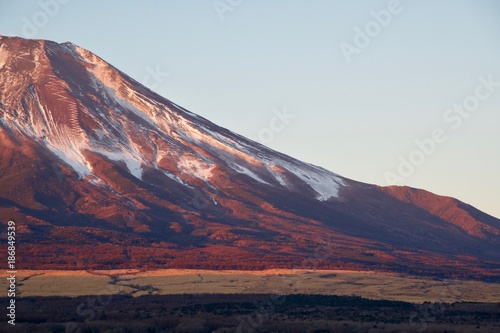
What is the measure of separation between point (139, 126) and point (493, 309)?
4869 inches

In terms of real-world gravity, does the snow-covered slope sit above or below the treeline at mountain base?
above

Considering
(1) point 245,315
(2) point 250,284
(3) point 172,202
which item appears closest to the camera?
(1) point 245,315

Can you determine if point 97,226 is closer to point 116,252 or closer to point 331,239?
point 116,252

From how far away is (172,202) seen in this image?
15450cm

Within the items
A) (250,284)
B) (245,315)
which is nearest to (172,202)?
(250,284)

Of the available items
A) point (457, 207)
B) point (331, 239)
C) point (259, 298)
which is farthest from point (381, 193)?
point (259, 298)

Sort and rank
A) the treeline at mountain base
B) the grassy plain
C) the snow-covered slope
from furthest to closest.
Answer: the snow-covered slope < the grassy plain < the treeline at mountain base

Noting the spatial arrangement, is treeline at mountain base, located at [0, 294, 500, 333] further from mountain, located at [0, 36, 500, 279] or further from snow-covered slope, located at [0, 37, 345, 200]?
snow-covered slope, located at [0, 37, 345, 200]

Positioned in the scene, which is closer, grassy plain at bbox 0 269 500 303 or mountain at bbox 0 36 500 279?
grassy plain at bbox 0 269 500 303

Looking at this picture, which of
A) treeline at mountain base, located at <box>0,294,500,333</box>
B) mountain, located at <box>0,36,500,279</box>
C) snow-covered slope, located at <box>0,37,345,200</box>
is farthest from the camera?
snow-covered slope, located at <box>0,37,345,200</box>

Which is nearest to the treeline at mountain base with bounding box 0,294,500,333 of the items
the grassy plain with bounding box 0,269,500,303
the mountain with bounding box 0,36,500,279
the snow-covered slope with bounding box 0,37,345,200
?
the grassy plain with bounding box 0,269,500,303

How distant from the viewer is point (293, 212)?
163m

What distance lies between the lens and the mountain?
400 ft

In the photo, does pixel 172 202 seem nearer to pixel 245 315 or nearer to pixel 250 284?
pixel 250 284
